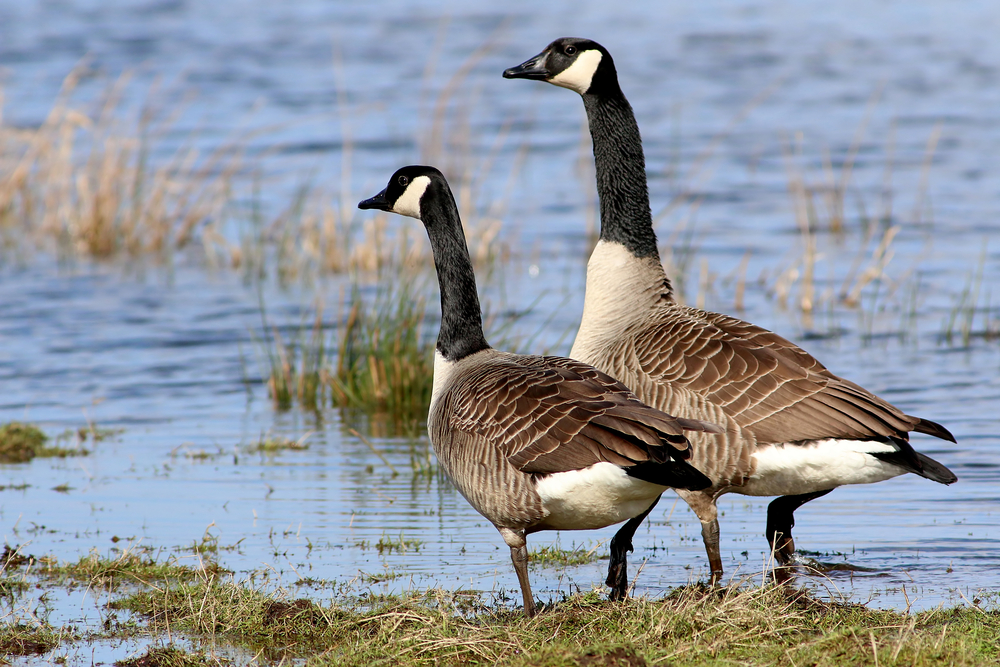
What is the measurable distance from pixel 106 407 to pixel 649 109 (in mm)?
16300

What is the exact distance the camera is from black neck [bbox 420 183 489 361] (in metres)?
6.33

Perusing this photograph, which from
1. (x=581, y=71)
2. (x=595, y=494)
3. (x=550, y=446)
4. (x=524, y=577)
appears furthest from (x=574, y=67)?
(x=524, y=577)

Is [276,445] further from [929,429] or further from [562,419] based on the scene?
[929,429]

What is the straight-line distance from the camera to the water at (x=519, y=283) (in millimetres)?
6602

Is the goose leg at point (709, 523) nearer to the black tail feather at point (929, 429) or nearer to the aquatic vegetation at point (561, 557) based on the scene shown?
the aquatic vegetation at point (561, 557)

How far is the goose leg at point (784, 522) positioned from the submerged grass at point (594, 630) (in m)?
0.78

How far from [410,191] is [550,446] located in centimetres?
Result: 215

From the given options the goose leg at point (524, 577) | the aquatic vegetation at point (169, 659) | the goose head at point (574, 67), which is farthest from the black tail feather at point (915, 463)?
the aquatic vegetation at point (169, 659)

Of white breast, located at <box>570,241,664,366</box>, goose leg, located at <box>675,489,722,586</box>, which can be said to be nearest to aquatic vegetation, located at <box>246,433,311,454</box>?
white breast, located at <box>570,241,664,366</box>

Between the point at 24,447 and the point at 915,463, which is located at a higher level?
the point at 915,463

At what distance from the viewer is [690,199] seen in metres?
18.0

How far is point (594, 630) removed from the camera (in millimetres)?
4688

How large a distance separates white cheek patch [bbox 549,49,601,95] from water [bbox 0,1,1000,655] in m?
2.72

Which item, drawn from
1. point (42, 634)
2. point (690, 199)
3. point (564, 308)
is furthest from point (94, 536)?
point (690, 199)
